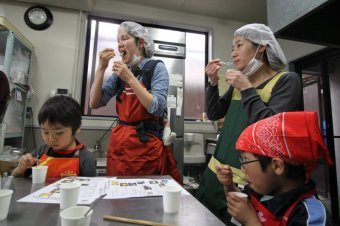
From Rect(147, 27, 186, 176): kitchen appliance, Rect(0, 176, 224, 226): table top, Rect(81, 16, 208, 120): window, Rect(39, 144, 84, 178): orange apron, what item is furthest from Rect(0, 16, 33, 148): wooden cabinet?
Rect(0, 176, 224, 226): table top

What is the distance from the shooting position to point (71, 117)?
1162 millimetres

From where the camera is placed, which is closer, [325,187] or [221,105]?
[221,105]

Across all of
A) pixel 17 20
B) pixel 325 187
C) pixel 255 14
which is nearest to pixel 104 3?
pixel 17 20

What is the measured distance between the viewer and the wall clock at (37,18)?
8.52ft

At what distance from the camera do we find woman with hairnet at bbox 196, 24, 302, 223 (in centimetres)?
86

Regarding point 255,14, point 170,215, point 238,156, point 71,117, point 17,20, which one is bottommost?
point 170,215

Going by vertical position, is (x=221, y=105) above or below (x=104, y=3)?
below

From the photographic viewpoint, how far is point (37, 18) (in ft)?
8.57

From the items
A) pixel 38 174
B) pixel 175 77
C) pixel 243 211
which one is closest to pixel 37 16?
pixel 175 77

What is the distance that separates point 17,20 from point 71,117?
2172 mm

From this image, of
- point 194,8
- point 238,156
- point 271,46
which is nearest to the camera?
point 238,156

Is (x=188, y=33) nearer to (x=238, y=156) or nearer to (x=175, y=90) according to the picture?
(x=175, y=90)

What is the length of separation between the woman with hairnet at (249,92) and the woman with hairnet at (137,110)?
0.26 metres

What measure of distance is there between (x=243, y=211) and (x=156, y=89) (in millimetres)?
679
